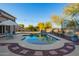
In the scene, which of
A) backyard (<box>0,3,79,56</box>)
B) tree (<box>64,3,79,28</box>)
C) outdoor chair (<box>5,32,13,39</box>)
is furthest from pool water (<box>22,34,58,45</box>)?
tree (<box>64,3,79,28</box>)

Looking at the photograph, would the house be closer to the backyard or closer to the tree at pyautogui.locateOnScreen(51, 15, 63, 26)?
the backyard

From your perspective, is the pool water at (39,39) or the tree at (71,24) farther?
the pool water at (39,39)

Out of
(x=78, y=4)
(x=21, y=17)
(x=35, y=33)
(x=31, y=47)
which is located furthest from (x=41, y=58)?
(x=78, y=4)

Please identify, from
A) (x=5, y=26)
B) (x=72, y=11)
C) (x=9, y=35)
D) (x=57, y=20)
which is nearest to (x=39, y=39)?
(x=57, y=20)

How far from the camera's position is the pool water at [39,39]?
910cm

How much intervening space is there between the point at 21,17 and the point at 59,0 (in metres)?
2.55

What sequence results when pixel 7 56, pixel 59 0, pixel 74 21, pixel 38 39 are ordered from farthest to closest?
pixel 38 39 < pixel 74 21 < pixel 59 0 < pixel 7 56

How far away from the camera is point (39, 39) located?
31.2 feet

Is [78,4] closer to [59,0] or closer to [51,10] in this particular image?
[59,0]

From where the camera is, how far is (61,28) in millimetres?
9273

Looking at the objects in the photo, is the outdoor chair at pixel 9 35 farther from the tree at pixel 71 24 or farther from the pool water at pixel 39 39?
the tree at pixel 71 24

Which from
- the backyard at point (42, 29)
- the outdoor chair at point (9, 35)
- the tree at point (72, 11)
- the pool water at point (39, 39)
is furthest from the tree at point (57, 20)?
the outdoor chair at point (9, 35)

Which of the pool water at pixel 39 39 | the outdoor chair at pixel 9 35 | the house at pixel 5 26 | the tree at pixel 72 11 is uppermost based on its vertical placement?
the tree at pixel 72 11

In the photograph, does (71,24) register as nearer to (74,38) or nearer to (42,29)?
(74,38)
